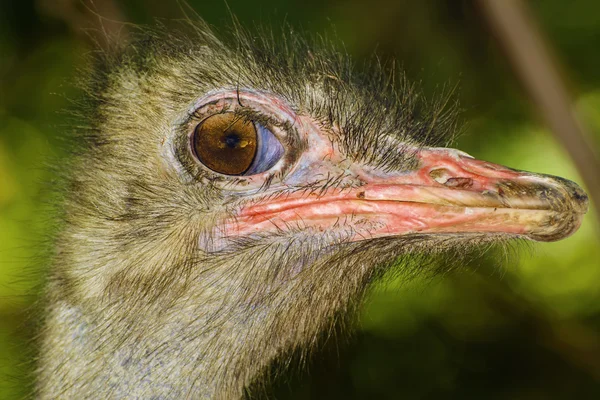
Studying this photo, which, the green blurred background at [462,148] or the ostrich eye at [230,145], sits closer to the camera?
the ostrich eye at [230,145]

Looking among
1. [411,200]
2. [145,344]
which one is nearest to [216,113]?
[411,200]

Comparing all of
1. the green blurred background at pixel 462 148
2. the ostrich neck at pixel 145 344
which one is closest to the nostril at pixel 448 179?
the ostrich neck at pixel 145 344

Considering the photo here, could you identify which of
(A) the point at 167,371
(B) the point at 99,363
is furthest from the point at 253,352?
(B) the point at 99,363

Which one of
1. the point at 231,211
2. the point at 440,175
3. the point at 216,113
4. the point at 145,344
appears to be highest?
the point at 216,113

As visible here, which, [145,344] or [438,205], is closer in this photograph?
[438,205]

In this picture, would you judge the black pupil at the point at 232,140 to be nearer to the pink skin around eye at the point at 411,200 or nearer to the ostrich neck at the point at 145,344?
the pink skin around eye at the point at 411,200

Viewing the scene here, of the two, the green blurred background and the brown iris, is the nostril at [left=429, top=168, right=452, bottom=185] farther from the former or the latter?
the green blurred background

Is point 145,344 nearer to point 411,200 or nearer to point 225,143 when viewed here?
point 225,143

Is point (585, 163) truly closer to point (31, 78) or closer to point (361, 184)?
point (361, 184)
